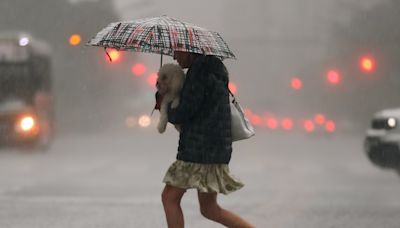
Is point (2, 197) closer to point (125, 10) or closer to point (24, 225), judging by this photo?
point (24, 225)

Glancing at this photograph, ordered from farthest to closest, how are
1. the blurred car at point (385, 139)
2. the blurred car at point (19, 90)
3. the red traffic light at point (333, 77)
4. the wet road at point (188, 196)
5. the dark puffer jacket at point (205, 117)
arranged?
the red traffic light at point (333, 77) < the blurred car at point (19, 90) < the blurred car at point (385, 139) < the wet road at point (188, 196) < the dark puffer jacket at point (205, 117)

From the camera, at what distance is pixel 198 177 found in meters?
5.52

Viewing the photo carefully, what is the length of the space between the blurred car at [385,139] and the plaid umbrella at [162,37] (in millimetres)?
7957

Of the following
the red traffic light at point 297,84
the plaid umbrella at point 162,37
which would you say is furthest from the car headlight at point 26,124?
the red traffic light at point 297,84

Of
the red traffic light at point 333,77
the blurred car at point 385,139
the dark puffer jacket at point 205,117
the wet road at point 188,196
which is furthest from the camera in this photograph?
the red traffic light at point 333,77

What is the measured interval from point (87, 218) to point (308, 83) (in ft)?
185

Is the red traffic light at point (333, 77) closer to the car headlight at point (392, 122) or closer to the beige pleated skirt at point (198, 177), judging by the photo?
the car headlight at point (392, 122)

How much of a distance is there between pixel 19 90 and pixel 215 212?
16.3 meters

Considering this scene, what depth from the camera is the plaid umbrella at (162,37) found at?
5.60m

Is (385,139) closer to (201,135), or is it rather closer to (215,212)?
(215,212)

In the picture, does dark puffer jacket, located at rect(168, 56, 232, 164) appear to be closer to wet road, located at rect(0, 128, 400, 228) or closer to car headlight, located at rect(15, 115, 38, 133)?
wet road, located at rect(0, 128, 400, 228)

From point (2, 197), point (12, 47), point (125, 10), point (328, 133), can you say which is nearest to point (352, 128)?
point (328, 133)

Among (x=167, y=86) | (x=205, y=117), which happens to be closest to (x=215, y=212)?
(x=205, y=117)

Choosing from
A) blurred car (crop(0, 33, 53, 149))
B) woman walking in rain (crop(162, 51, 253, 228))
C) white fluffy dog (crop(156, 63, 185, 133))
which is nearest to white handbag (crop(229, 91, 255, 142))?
woman walking in rain (crop(162, 51, 253, 228))
